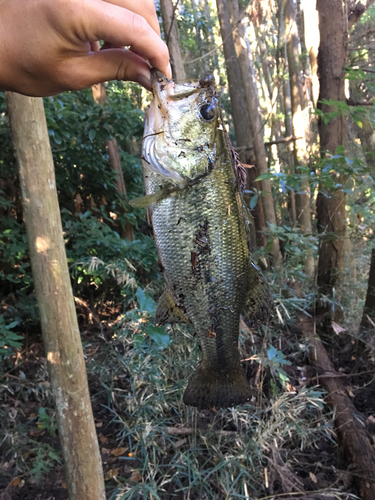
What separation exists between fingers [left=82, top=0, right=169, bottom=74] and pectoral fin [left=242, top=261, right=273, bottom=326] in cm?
107

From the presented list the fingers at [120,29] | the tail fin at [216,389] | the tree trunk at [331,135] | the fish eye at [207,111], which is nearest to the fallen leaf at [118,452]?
the tail fin at [216,389]

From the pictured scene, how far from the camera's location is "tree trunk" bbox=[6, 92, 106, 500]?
7.25ft

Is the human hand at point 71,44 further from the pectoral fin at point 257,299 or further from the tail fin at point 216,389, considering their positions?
the tail fin at point 216,389

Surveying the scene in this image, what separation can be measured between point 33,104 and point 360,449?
3780mm

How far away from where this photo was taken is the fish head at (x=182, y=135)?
1477mm

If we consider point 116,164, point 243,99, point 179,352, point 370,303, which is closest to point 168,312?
point 179,352

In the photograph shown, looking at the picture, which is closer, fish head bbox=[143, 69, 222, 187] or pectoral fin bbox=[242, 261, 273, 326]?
fish head bbox=[143, 69, 222, 187]

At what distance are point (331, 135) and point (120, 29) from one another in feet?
11.9

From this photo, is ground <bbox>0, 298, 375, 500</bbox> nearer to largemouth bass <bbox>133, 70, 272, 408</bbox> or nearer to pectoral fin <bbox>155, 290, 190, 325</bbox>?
pectoral fin <bbox>155, 290, 190, 325</bbox>

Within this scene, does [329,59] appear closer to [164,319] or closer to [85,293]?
[164,319]

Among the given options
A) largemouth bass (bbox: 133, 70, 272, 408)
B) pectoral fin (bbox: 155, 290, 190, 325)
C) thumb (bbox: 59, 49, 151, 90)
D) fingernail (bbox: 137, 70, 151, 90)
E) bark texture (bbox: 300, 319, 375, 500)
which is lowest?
bark texture (bbox: 300, 319, 375, 500)

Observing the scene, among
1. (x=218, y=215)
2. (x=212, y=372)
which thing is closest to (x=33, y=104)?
(x=218, y=215)

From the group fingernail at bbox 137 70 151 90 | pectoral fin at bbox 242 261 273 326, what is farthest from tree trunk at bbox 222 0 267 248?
fingernail at bbox 137 70 151 90

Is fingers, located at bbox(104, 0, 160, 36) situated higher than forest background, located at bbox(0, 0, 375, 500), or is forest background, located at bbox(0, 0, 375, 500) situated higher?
fingers, located at bbox(104, 0, 160, 36)
